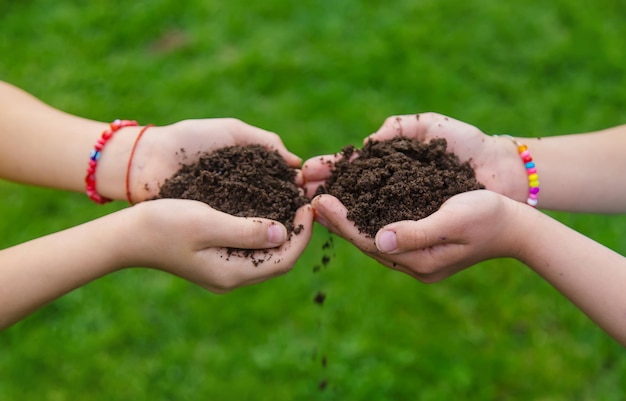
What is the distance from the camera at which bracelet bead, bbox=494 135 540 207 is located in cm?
264

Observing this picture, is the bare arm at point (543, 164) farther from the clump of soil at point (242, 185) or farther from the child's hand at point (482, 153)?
the clump of soil at point (242, 185)

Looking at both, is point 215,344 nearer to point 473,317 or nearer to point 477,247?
point 473,317

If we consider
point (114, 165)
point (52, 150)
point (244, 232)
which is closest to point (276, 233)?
point (244, 232)

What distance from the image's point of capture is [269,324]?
3469mm

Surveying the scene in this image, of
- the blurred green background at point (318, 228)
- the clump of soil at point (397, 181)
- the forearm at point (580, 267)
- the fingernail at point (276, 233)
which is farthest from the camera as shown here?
the blurred green background at point (318, 228)

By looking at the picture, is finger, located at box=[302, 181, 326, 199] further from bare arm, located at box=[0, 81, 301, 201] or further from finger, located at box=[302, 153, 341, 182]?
bare arm, located at box=[0, 81, 301, 201]

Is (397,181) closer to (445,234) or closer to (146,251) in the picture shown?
(445,234)

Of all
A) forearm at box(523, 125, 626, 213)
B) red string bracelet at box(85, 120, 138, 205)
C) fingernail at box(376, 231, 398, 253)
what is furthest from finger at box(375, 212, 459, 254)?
red string bracelet at box(85, 120, 138, 205)

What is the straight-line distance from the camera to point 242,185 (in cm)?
242

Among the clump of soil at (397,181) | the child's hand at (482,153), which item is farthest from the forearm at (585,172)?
the clump of soil at (397,181)

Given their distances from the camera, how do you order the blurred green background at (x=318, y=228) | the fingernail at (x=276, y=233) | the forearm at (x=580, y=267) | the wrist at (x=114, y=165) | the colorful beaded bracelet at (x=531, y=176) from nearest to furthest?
the forearm at (x=580, y=267) → the fingernail at (x=276, y=233) → the colorful beaded bracelet at (x=531, y=176) → the wrist at (x=114, y=165) → the blurred green background at (x=318, y=228)

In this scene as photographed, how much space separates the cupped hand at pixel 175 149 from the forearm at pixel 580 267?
111 cm

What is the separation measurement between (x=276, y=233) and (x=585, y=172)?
4.82 feet

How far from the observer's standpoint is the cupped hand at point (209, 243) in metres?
2.22
